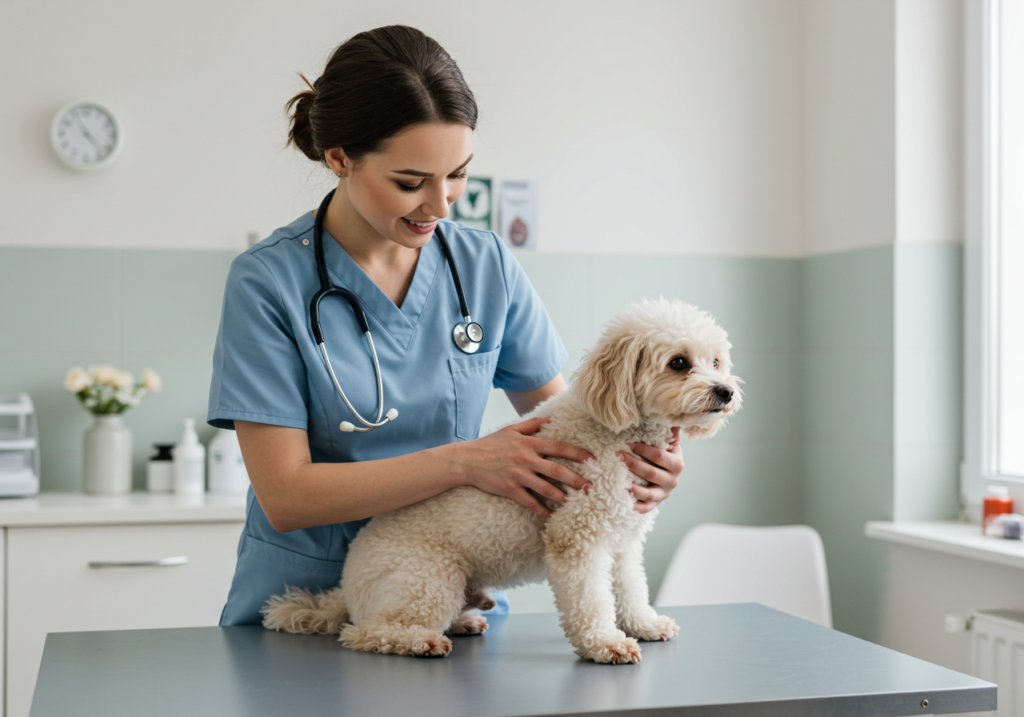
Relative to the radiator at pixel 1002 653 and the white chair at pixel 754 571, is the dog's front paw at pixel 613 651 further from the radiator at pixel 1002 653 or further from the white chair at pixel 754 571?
the white chair at pixel 754 571

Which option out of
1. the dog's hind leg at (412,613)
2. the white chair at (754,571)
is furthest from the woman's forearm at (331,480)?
the white chair at (754,571)

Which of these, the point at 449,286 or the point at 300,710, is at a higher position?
the point at 449,286

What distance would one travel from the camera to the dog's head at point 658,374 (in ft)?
4.05

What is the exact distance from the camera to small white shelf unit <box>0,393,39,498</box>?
2.67 metres

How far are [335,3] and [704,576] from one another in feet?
7.51

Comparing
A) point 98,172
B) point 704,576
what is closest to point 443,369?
point 704,576

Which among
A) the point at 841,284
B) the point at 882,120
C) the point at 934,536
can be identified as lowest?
the point at 934,536

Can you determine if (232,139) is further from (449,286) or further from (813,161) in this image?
(813,161)

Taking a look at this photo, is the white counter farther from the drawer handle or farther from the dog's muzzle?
the dog's muzzle

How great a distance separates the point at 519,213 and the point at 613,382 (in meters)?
2.00

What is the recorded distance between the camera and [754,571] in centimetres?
286

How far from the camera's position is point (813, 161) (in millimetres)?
3334

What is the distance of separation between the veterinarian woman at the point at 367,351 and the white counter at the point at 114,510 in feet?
3.88

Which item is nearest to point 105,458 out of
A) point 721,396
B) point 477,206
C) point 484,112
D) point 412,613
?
point 477,206
